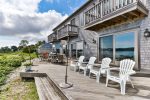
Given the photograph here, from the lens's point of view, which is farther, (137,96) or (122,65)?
(122,65)

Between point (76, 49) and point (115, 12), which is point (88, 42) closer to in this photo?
point (76, 49)

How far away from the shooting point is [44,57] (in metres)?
17.4

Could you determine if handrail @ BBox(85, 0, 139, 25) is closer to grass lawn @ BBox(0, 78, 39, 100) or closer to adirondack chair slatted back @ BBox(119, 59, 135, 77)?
adirondack chair slatted back @ BBox(119, 59, 135, 77)

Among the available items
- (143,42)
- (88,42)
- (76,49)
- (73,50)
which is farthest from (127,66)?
(73,50)

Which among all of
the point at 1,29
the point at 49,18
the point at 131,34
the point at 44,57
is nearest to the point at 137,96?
the point at 131,34

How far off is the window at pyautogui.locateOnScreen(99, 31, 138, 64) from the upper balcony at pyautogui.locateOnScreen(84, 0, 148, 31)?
0.72 metres

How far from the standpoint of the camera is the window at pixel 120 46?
25.1ft

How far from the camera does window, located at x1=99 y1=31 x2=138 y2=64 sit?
25.1ft

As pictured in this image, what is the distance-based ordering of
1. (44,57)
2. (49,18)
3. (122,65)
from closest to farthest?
(122,65)
(44,57)
(49,18)

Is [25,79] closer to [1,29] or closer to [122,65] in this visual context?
[122,65]

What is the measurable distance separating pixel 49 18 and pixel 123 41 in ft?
87.9

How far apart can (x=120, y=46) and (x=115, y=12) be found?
1.80 meters

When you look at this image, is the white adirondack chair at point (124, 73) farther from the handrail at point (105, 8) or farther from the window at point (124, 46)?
the handrail at point (105, 8)

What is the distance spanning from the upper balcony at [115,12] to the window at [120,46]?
718 mm
